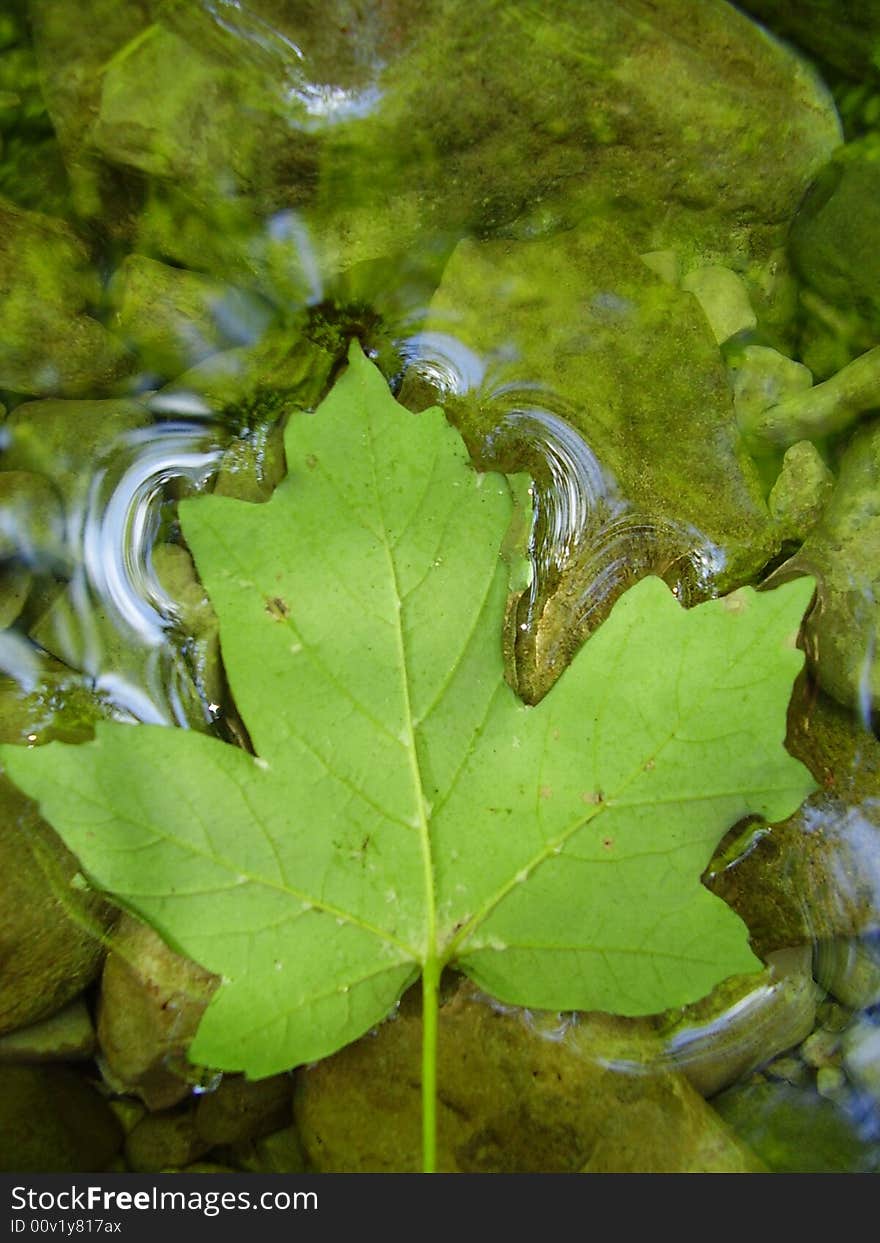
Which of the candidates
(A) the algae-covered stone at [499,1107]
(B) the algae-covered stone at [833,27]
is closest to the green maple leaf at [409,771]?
(A) the algae-covered stone at [499,1107]

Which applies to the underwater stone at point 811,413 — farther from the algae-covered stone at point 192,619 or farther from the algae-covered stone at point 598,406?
Result: the algae-covered stone at point 192,619

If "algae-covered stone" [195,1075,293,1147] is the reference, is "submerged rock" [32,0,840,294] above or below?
above

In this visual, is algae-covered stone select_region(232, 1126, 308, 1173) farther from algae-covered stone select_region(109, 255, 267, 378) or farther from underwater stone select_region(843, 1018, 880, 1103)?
algae-covered stone select_region(109, 255, 267, 378)

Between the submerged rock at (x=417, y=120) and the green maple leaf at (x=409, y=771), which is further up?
the submerged rock at (x=417, y=120)

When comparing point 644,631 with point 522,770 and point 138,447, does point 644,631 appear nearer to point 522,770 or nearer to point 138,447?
point 522,770

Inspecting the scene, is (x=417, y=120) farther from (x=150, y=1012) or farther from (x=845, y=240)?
(x=150, y=1012)

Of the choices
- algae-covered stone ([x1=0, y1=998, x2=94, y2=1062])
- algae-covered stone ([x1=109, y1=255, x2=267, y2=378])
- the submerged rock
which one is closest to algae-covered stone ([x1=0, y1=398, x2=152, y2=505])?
algae-covered stone ([x1=109, y1=255, x2=267, y2=378])

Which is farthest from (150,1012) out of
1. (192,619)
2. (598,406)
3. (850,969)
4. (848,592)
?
(848,592)
